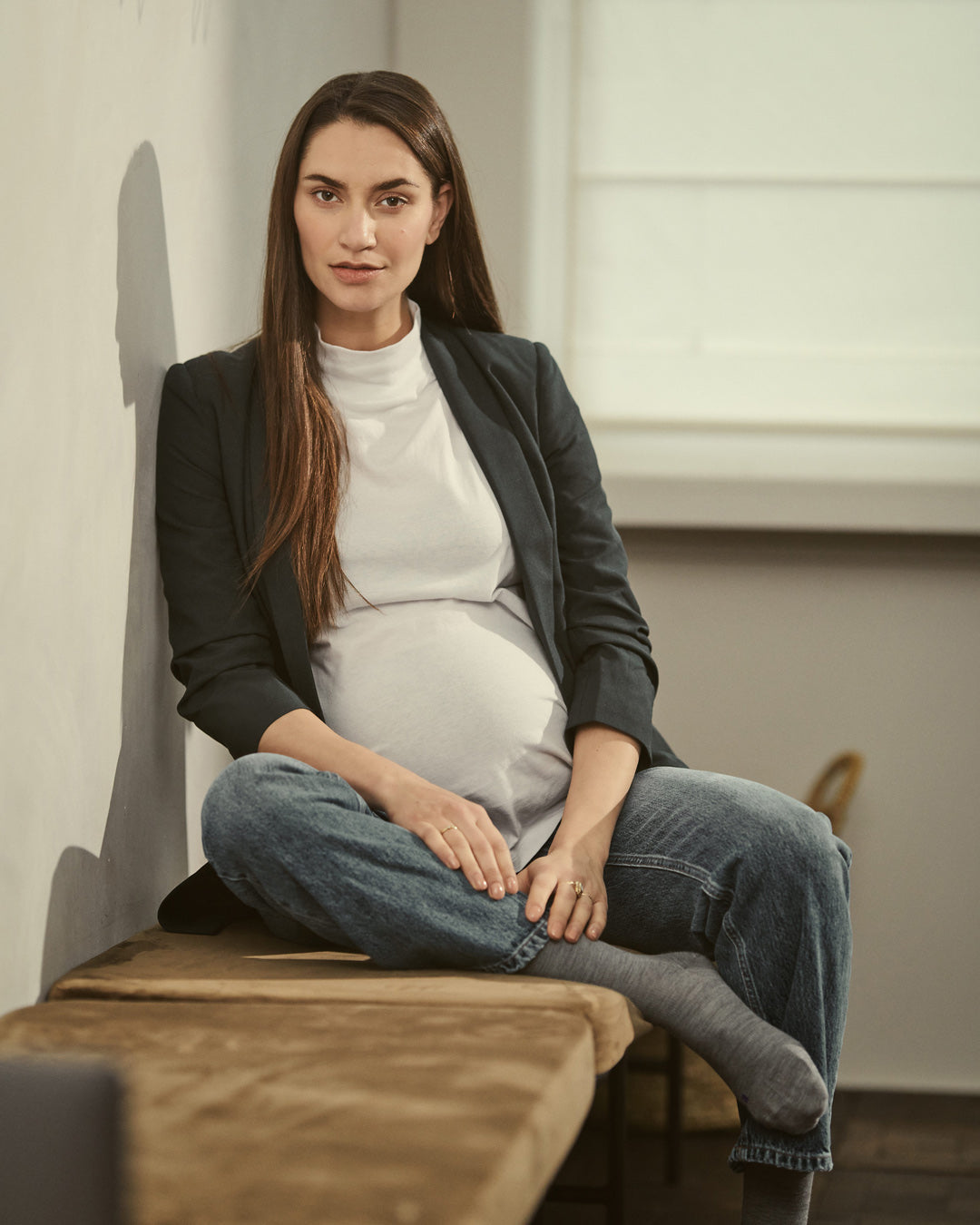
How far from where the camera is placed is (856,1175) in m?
1.94

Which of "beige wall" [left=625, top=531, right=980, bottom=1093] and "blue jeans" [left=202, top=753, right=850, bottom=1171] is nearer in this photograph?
"blue jeans" [left=202, top=753, right=850, bottom=1171]

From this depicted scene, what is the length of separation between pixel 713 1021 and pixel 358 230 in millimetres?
945

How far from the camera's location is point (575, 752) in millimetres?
1429

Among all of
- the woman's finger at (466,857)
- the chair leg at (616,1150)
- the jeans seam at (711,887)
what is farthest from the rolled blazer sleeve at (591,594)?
the chair leg at (616,1150)

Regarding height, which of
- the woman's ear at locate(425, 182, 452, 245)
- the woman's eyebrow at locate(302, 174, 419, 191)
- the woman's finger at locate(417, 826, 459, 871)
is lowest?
the woman's finger at locate(417, 826, 459, 871)

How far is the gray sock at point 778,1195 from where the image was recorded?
3.83ft

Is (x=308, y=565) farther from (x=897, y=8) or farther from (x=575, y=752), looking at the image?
(x=897, y=8)

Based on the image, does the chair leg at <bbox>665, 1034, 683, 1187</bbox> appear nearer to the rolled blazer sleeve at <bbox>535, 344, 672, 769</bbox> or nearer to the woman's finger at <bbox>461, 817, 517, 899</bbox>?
the rolled blazer sleeve at <bbox>535, 344, 672, 769</bbox>

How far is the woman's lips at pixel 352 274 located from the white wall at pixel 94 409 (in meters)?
0.20

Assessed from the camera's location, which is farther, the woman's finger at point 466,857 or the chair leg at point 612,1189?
the chair leg at point 612,1189

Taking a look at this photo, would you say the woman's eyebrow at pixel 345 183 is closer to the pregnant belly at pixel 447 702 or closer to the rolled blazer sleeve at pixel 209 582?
the rolled blazer sleeve at pixel 209 582

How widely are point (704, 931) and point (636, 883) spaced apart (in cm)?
9

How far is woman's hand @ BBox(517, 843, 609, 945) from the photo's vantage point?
1.20 meters

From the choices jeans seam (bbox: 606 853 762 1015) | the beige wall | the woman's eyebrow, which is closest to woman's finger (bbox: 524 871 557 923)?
jeans seam (bbox: 606 853 762 1015)
